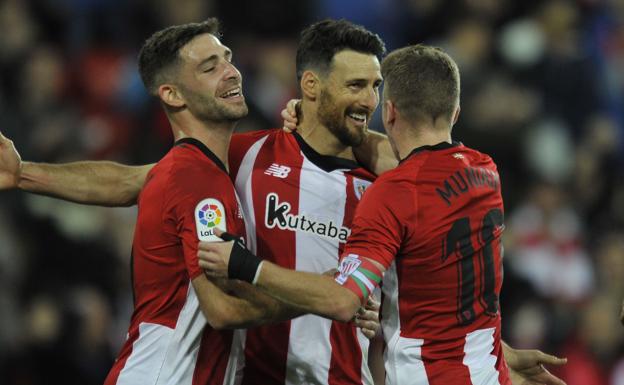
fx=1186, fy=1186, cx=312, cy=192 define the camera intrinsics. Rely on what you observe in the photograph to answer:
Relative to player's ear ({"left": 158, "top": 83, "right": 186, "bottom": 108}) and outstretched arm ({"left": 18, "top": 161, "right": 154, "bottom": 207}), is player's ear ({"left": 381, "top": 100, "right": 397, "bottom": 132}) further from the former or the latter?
outstretched arm ({"left": 18, "top": 161, "right": 154, "bottom": 207})

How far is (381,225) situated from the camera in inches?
190

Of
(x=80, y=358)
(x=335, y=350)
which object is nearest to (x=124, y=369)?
(x=335, y=350)

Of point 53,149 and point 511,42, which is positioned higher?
point 511,42

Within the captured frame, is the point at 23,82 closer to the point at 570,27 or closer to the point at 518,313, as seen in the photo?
the point at 518,313

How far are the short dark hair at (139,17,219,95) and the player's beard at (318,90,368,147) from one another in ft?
2.15

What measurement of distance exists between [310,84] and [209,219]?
107 centimetres

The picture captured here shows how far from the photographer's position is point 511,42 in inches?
453

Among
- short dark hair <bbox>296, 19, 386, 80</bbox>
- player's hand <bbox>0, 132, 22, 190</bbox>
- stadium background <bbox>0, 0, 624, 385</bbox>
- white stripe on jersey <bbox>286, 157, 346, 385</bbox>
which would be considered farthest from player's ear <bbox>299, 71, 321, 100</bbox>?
stadium background <bbox>0, 0, 624, 385</bbox>

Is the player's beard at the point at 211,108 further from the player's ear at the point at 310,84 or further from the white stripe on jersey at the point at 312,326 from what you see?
the white stripe on jersey at the point at 312,326

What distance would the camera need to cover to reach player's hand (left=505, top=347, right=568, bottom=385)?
223 inches

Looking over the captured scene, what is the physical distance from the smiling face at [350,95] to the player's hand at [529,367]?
128cm

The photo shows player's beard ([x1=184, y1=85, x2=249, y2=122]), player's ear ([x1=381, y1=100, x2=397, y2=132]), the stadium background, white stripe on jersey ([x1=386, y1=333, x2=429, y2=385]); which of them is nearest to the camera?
white stripe on jersey ([x1=386, y1=333, x2=429, y2=385])

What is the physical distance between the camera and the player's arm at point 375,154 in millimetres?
5770

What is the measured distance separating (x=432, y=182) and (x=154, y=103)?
5.58 metres
